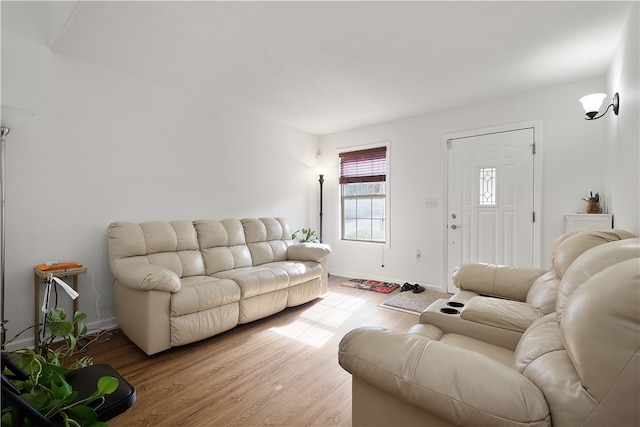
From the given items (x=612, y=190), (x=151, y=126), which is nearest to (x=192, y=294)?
(x=151, y=126)

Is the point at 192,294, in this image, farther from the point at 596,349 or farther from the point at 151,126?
the point at 596,349

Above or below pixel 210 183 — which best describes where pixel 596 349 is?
below

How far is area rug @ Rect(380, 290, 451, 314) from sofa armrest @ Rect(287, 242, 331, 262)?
94 centimetres

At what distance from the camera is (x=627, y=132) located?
2232 mm

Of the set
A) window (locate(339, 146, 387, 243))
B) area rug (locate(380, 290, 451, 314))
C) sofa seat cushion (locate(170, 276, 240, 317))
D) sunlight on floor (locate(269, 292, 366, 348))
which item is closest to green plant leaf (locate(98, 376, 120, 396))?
sofa seat cushion (locate(170, 276, 240, 317))

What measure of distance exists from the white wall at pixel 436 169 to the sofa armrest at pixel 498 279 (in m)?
1.70

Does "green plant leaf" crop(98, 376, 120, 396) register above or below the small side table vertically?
above

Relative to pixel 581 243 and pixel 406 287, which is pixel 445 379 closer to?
pixel 581 243

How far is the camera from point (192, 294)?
2506 millimetres

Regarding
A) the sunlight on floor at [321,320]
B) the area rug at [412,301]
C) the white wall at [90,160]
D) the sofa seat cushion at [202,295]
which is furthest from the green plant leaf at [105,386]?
the area rug at [412,301]

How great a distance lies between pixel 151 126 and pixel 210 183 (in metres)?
0.90

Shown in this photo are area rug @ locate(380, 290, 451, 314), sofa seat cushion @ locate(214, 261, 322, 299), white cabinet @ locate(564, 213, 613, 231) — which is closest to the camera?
white cabinet @ locate(564, 213, 613, 231)

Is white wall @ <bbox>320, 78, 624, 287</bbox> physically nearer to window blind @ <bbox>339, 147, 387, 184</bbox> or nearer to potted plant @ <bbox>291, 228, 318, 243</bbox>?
window blind @ <bbox>339, 147, 387, 184</bbox>

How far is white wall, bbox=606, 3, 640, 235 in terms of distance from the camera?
6.50ft
